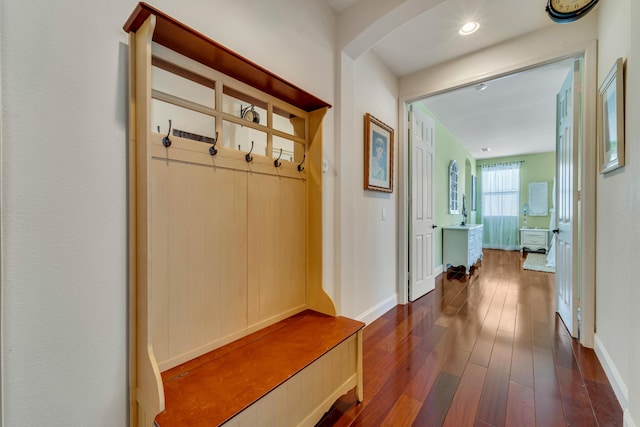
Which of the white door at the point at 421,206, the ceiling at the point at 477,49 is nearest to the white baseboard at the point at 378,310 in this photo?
the white door at the point at 421,206

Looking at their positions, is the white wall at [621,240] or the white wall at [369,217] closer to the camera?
the white wall at [621,240]

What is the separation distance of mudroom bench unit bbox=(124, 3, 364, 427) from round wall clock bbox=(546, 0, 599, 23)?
148 cm

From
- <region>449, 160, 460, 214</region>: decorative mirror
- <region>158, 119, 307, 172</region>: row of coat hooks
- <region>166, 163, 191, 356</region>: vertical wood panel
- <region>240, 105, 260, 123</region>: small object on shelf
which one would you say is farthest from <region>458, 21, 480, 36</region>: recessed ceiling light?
<region>449, 160, 460, 214</region>: decorative mirror

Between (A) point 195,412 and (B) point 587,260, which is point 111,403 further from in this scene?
(B) point 587,260

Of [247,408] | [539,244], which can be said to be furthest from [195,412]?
[539,244]

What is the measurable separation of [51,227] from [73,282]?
0.18 m

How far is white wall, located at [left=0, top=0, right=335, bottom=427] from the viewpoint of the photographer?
2.39ft

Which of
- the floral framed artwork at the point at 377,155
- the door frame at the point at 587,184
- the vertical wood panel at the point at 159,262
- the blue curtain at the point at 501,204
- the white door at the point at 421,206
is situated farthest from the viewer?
the blue curtain at the point at 501,204

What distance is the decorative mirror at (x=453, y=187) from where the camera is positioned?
500 centimetres

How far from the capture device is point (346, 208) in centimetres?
201

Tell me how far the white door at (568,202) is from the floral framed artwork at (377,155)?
1506 mm

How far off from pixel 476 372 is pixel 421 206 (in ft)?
6.33

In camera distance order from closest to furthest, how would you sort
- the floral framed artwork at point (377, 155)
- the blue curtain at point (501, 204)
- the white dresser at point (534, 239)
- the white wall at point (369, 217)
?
the white wall at point (369, 217) < the floral framed artwork at point (377, 155) < the white dresser at point (534, 239) < the blue curtain at point (501, 204)

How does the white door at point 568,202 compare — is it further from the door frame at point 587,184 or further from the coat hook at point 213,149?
the coat hook at point 213,149
